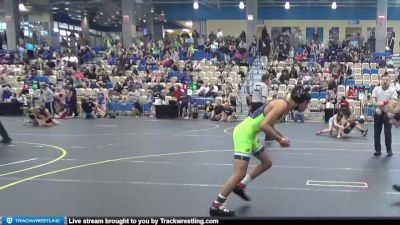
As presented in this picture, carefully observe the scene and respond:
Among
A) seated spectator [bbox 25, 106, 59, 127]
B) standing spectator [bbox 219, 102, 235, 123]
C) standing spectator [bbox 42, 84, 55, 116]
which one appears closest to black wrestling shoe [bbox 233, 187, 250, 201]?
seated spectator [bbox 25, 106, 59, 127]

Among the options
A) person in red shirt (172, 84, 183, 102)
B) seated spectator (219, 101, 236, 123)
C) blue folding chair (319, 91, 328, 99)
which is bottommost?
seated spectator (219, 101, 236, 123)

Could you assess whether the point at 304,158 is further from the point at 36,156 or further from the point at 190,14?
the point at 190,14

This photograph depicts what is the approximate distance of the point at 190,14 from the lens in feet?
108

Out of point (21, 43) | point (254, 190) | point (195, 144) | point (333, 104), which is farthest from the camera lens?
point (21, 43)

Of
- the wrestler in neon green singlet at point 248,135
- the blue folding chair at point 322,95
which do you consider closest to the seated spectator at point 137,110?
the blue folding chair at point 322,95

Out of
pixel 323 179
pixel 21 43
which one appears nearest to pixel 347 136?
pixel 323 179

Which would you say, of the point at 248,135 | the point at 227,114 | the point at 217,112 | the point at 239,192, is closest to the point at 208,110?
the point at 217,112

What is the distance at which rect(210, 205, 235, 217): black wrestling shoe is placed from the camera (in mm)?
4870

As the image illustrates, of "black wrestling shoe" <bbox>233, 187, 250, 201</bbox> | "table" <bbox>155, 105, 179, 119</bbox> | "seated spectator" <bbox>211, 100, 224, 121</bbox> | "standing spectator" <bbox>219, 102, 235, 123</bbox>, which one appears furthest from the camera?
"table" <bbox>155, 105, 179, 119</bbox>

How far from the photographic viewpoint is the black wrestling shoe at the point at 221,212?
4.87m

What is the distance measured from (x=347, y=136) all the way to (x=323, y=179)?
5291mm

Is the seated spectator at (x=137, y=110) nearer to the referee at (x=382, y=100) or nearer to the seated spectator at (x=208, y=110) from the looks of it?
the seated spectator at (x=208, y=110)

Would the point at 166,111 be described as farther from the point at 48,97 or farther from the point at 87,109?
the point at 48,97

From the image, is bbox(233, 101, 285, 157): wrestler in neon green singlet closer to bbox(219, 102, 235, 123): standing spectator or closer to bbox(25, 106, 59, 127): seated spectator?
bbox(25, 106, 59, 127): seated spectator
